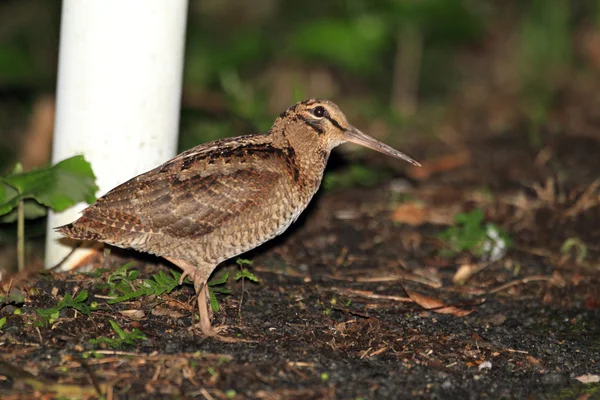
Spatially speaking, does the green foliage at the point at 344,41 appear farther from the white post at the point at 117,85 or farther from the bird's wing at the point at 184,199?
the bird's wing at the point at 184,199

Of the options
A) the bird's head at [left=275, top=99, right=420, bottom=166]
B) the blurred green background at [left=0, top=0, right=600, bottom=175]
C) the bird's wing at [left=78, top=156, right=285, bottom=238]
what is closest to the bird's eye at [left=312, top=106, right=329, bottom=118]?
the bird's head at [left=275, top=99, right=420, bottom=166]

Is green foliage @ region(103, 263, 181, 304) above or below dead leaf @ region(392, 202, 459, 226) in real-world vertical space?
below

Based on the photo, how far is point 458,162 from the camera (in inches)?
341

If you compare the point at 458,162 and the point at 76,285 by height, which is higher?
the point at 458,162

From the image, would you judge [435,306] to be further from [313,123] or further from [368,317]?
[313,123]

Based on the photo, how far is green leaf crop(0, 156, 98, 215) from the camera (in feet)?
18.1

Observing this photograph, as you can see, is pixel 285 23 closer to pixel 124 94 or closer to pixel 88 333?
pixel 124 94

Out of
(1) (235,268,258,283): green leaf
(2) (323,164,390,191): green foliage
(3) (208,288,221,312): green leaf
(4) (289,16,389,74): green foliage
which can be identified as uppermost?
(4) (289,16,389,74): green foliage

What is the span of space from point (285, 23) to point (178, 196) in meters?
6.36

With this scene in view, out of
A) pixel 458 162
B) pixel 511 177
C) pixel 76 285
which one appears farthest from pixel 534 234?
pixel 76 285

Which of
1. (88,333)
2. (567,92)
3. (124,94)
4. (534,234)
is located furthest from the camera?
(567,92)

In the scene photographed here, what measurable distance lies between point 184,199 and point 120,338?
0.91 metres

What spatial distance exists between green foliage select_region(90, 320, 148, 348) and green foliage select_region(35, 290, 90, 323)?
0.24 metres

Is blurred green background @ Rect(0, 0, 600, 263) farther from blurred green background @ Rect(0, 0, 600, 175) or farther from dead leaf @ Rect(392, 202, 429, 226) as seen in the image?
dead leaf @ Rect(392, 202, 429, 226)
